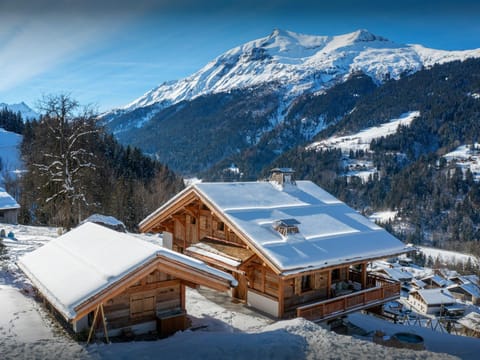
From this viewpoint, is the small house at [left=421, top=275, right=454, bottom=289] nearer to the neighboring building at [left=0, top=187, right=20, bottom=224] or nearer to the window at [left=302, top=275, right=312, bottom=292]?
the window at [left=302, top=275, right=312, bottom=292]

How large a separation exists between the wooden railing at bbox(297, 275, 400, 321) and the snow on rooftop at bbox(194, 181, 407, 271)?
5.13ft

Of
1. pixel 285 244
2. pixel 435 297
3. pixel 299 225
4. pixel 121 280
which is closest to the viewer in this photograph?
pixel 121 280

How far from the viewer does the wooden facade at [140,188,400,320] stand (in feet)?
51.8

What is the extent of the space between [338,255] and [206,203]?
233 inches

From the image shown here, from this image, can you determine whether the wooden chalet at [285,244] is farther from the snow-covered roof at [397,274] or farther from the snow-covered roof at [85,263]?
the snow-covered roof at [397,274]

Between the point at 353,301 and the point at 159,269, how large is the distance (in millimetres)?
9000

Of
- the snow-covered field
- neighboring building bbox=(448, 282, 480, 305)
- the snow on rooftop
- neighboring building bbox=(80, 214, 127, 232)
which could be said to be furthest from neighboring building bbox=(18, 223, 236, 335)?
neighboring building bbox=(448, 282, 480, 305)

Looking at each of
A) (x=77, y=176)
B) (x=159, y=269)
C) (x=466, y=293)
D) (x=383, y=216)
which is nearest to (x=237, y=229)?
(x=159, y=269)

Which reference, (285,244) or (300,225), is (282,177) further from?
(285,244)

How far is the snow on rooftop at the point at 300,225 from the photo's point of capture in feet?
51.3

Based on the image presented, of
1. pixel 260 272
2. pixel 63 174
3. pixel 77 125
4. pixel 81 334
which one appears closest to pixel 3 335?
pixel 81 334

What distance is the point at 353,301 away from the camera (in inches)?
673

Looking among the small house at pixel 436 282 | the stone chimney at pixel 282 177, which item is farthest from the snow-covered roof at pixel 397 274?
the stone chimney at pixel 282 177

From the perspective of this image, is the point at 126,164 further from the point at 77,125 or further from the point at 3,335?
the point at 3,335
